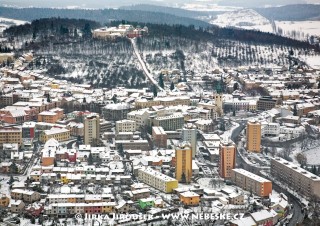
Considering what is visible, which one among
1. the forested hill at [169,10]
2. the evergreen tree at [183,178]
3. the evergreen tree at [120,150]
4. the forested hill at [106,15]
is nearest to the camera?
the evergreen tree at [183,178]

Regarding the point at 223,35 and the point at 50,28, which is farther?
the point at 223,35

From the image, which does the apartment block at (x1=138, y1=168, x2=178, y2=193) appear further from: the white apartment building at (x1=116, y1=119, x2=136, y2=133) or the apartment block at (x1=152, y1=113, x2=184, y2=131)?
the apartment block at (x1=152, y1=113, x2=184, y2=131)

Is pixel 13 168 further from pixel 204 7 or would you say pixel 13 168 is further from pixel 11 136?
pixel 204 7

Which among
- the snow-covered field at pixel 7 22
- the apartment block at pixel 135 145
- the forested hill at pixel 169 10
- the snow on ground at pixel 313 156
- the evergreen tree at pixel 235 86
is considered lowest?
the snow on ground at pixel 313 156

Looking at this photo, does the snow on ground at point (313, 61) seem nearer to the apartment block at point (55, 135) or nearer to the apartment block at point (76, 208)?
the apartment block at point (55, 135)

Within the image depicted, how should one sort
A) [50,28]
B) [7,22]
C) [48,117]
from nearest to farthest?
[48,117] → [50,28] → [7,22]

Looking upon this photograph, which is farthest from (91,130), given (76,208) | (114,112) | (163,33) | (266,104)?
(163,33)

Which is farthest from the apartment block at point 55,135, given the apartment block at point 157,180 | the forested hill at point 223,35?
the forested hill at point 223,35
